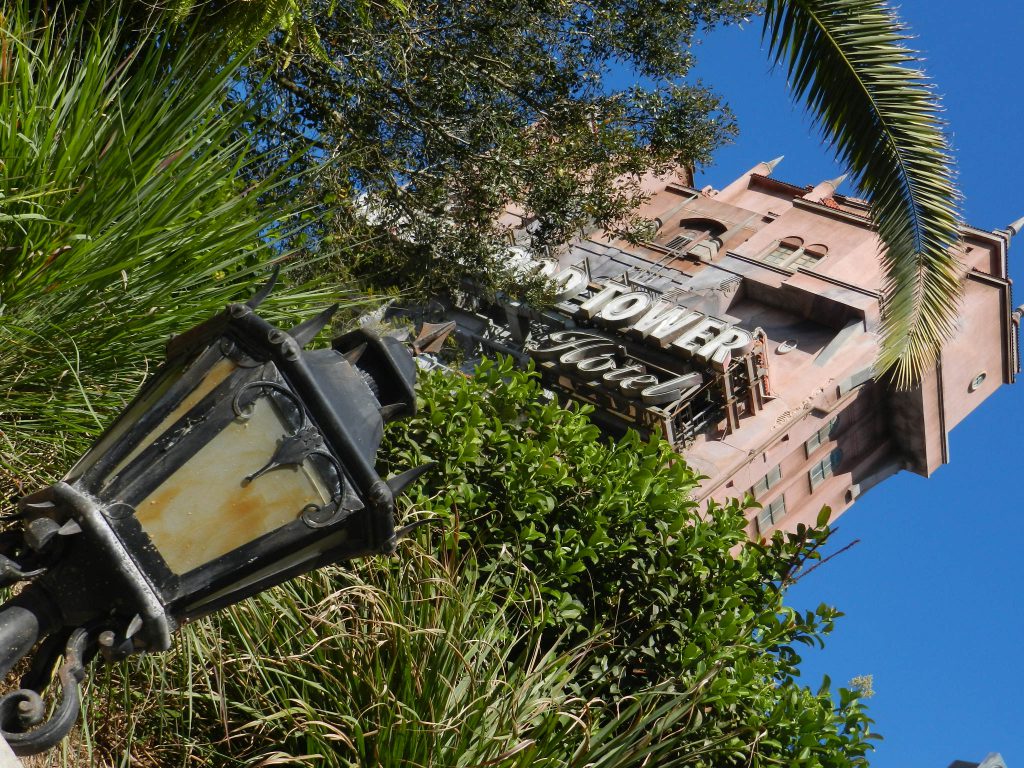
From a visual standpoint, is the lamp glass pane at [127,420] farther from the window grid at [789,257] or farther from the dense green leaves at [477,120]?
the window grid at [789,257]

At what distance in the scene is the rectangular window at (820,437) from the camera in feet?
95.6

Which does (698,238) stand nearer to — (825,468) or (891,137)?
(825,468)

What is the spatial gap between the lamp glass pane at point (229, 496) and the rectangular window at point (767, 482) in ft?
83.4

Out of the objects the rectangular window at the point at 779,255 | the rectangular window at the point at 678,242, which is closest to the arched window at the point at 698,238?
the rectangular window at the point at 678,242

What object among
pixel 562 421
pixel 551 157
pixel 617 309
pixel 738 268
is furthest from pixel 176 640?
pixel 738 268

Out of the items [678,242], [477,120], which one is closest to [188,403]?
[477,120]

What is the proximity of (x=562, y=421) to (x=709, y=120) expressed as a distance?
7588mm

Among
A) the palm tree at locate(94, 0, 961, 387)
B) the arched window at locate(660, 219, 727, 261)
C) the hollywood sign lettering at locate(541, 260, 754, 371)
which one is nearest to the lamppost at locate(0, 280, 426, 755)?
the palm tree at locate(94, 0, 961, 387)

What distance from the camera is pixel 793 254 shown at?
32.5m

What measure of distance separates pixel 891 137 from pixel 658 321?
64.5 feet

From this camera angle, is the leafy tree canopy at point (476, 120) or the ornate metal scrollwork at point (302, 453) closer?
the ornate metal scrollwork at point (302, 453)

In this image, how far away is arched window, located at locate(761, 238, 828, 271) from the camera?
32.1 m

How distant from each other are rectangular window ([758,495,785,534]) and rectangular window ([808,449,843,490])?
4.48 feet

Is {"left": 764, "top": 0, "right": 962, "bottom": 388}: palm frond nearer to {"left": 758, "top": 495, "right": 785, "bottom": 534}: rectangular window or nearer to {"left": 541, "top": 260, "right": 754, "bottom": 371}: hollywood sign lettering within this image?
{"left": 541, "top": 260, "right": 754, "bottom": 371}: hollywood sign lettering
